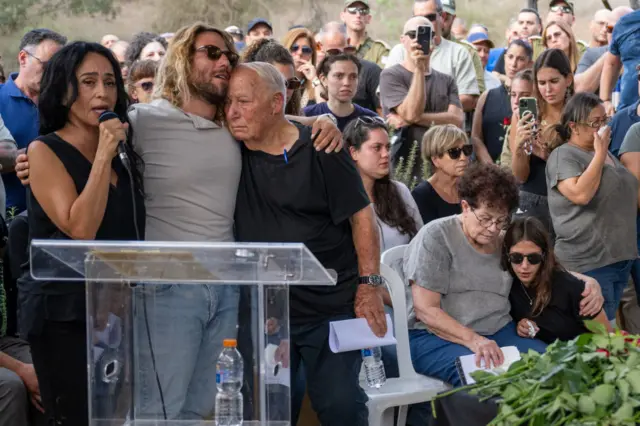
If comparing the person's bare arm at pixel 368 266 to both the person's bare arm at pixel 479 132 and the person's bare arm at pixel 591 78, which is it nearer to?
the person's bare arm at pixel 479 132

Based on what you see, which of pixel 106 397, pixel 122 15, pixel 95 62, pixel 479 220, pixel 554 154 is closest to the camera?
pixel 106 397

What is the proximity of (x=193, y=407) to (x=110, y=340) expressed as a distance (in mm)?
352

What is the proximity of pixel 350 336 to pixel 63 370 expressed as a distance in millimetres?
1043

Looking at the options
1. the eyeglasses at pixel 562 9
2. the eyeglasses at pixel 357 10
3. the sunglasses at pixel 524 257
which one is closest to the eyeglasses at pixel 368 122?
the sunglasses at pixel 524 257

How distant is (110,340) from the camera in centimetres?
326

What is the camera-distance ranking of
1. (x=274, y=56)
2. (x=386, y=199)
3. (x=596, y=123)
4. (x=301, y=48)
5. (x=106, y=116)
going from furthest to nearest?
(x=301, y=48) → (x=596, y=123) → (x=274, y=56) → (x=386, y=199) → (x=106, y=116)

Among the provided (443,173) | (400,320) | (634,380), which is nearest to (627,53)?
(443,173)

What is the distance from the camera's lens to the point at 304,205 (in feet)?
13.4

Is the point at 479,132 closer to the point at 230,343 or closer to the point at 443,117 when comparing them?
the point at 443,117

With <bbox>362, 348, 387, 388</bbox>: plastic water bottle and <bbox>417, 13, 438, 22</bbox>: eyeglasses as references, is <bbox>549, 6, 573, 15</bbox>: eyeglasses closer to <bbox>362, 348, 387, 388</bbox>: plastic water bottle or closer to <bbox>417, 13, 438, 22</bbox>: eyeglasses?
<bbox>417, 13, 438, 22</bbox>: eyeglasses

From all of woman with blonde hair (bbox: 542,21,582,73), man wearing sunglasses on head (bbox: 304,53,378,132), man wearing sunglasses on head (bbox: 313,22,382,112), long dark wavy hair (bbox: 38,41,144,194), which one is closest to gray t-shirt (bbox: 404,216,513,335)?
long dark wavy hair (bbox: 38,41,144,194)

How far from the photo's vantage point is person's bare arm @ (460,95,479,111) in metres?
8.05

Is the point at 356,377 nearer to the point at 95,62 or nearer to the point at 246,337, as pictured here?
the point at 246,337

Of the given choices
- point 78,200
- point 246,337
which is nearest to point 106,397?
point 246,337
